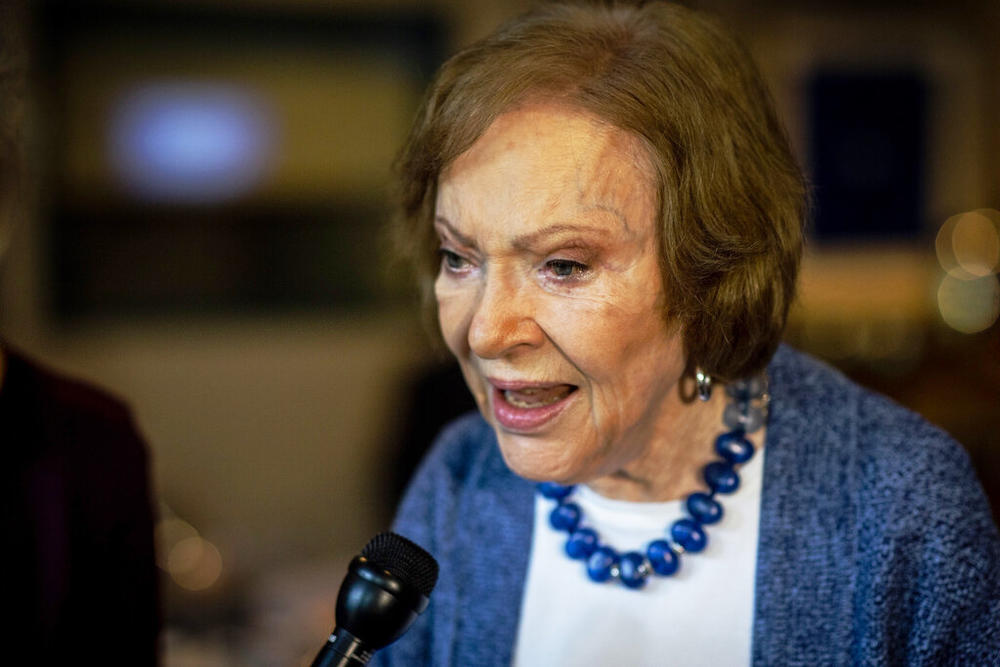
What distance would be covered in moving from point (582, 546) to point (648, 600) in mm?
99

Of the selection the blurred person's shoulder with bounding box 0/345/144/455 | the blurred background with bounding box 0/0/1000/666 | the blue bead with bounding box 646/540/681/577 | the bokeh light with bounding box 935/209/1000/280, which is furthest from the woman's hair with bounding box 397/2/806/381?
the bokeh light with bounding box 935/209/1000/280

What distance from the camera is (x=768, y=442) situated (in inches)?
45.5

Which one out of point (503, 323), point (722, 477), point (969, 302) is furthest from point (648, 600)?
point (969, 302)

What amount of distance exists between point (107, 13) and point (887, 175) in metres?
3.35

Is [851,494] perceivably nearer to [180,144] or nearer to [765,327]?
[765,327]

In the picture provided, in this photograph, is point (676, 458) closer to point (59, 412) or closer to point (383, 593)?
point (383, 593)

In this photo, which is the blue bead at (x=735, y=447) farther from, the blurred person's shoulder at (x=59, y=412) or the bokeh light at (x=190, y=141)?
the bokeh light at (x=190, y=141)

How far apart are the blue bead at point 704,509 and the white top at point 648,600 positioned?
0.03 metres

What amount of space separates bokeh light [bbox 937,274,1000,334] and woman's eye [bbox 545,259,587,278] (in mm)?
2903

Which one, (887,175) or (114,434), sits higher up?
(887,175)

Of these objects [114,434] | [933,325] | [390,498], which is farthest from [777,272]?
[933,325]

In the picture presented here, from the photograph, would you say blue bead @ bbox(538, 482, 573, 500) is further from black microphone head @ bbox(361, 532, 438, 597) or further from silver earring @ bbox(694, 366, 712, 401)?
black microphone head @ bbox(361, 532, 438, 597)

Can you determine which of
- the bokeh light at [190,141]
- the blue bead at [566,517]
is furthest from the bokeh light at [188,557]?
the bokeh light at [190,141]

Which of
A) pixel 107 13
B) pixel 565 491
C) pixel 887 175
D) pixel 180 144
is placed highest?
pixel 887 175
